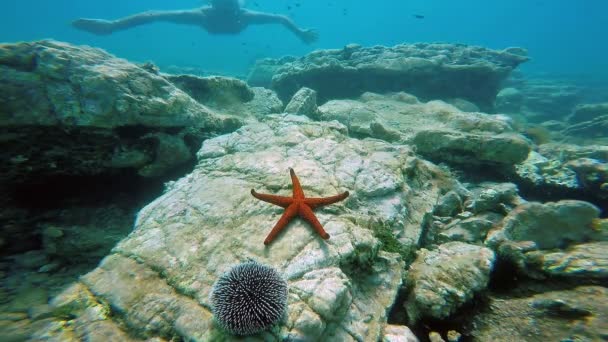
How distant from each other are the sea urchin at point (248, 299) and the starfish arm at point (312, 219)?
81 cm

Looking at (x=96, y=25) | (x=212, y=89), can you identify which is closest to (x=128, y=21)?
(x=96, y=25)

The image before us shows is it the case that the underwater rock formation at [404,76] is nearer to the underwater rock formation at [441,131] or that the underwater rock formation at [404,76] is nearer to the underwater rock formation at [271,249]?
the underwater rock formation at [441,131]

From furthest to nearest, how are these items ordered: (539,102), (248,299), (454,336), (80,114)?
(539,102) < (80,114) < (454,336) < (248,299)

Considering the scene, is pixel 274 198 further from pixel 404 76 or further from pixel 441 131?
pixel 404 76

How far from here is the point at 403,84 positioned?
13.4 m

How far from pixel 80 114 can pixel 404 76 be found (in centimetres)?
1282

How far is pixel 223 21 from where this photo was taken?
28.3 meters

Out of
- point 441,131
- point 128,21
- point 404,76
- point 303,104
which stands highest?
point 404,76

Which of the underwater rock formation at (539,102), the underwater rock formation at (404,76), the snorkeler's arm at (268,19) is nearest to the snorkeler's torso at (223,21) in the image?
the snorkeler's arm at (268,19)

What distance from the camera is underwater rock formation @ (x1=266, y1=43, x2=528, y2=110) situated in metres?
13.2

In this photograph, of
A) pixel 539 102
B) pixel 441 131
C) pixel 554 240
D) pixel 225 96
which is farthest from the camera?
pixel 539 102

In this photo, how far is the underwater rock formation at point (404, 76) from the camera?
1320cm

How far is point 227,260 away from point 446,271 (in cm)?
287

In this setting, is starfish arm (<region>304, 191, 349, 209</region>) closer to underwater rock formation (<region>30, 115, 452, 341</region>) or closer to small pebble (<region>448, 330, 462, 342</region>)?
underwater rock formation (<region>30, 115, 452, 341</region>)
